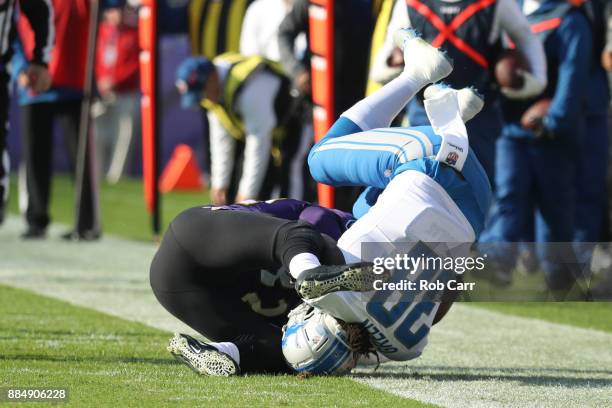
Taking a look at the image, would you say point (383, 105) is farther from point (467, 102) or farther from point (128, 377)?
point (128, 377)

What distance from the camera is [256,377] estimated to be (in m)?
4.96

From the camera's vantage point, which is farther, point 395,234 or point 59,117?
point 59,117

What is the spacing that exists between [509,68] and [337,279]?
3.00 metres

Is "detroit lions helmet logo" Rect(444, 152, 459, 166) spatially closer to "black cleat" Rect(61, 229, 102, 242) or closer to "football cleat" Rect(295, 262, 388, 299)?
"football cleat" Rect(295, 262, 388, 299)

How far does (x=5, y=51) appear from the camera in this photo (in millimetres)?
6551

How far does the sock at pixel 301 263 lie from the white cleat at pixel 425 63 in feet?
3.57

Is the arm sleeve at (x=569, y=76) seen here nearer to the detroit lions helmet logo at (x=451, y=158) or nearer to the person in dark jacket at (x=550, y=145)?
the person in dark jacket at (x=550, y=145)

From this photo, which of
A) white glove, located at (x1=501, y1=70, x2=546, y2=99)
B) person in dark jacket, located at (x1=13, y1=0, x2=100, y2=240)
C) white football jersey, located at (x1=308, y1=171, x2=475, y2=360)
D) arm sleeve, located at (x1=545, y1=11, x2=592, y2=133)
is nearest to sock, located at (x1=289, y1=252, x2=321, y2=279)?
white football jersey, located at (x1=308, y1=171, x2=475, y2=360)

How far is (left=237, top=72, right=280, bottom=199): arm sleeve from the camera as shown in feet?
30.1

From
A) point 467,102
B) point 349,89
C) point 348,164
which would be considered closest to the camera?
point 348,164

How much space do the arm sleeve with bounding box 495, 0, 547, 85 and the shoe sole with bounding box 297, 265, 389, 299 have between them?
2872 mm

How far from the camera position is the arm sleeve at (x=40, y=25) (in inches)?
283

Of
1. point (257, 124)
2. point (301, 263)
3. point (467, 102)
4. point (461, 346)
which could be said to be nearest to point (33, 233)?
point (257, 124)

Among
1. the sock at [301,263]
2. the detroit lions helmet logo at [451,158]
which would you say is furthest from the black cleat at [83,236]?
the sock at [301,263]
